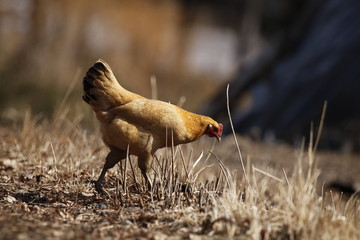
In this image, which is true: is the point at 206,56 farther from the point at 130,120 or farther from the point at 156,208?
the point at 156,208

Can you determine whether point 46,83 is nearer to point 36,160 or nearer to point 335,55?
point 335,55

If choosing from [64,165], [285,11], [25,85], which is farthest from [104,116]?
[285,11]

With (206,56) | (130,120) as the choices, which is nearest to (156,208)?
(130,120)

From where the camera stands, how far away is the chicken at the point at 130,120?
3.33 m

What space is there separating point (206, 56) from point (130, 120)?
2164 centimetres

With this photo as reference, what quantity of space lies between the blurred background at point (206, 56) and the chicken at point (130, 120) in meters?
1.20

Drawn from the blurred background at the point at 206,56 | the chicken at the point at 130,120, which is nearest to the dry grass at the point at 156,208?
the chicken at the point at 130,120

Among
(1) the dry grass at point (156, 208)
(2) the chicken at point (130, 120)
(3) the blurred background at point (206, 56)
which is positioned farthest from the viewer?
(3) the blurred background at point (206, 56)

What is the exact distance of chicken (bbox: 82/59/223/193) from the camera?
333 cm

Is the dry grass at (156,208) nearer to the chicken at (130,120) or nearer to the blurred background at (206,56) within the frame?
the chicken at (130,120)

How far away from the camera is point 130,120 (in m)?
3.36

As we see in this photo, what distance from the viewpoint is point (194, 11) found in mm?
24844

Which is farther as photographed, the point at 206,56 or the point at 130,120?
the point at 206,56

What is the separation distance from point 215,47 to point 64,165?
883 inches
